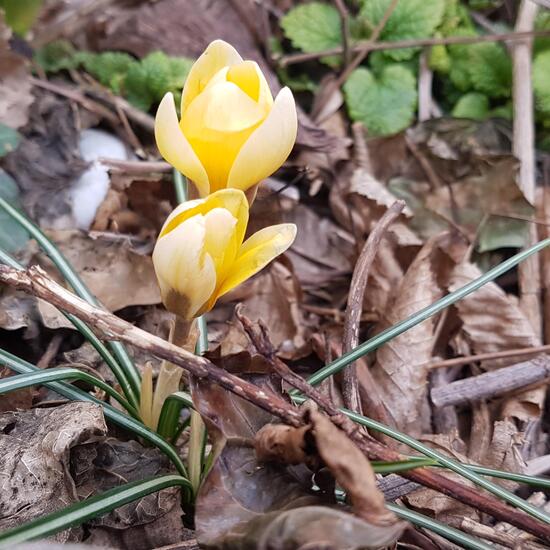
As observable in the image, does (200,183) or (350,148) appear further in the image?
(350,148)

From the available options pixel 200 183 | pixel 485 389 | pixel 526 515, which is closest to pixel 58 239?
pixel 200 183

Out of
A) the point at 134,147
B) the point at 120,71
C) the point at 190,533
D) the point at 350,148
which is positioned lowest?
the point at 190,533

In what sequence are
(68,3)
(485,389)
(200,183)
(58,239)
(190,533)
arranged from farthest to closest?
(68,3) < (58,239) < (485,389) < (190,533) < (200,183)

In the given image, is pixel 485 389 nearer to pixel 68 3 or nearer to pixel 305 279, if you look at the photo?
pixel 305 279

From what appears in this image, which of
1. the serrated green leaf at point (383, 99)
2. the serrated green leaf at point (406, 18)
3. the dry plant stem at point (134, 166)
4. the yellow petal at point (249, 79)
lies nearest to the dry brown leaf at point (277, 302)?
the dry plant stem at point (134, 166)

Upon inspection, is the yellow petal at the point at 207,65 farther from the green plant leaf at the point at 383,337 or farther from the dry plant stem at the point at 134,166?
the dry plant stem at the point at 134,166

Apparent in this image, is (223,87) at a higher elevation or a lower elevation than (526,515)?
higher

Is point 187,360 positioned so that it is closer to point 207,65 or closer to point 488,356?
point 207,65

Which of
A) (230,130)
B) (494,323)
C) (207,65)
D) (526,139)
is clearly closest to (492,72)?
(526,139)
